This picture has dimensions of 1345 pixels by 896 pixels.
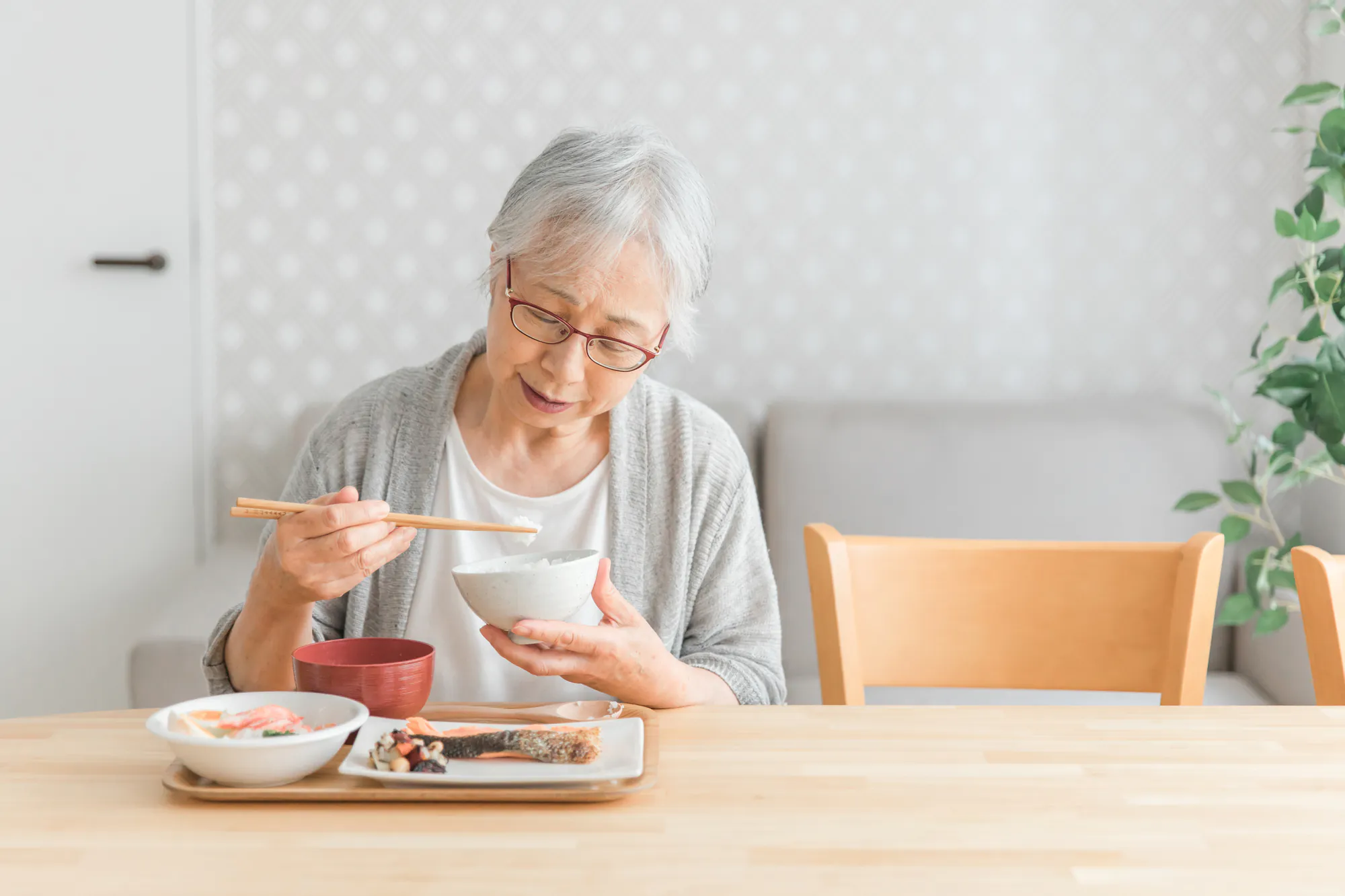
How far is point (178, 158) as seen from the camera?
282 cm

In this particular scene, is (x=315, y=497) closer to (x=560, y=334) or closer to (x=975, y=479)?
(x=560, y=334)

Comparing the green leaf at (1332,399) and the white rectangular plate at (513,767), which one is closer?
the white rectangular plate at (513,767)

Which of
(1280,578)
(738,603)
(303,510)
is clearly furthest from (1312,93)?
(303,510)

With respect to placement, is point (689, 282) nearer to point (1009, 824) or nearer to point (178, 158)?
point (1009, 824)

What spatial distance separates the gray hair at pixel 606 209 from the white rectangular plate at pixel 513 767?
517 millimetres

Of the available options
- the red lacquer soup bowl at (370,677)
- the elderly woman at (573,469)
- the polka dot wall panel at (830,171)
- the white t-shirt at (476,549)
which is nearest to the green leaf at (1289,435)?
the polka dot wall panel at (830,171)

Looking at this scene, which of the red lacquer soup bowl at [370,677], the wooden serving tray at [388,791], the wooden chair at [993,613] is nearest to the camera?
the wooden serving tray at [388,791]

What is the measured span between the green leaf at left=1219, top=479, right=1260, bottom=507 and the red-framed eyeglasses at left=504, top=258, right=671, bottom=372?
1.62 m

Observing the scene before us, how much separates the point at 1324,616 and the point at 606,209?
0.93 m

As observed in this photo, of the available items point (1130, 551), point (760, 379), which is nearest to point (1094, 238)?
point (760, 379)

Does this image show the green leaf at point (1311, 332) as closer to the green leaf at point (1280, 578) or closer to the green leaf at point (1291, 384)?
the green leaf at point (1291, 384)

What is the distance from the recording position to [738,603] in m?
1.50

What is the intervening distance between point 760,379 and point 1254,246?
1.24 meters

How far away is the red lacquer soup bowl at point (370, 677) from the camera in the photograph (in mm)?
1048
